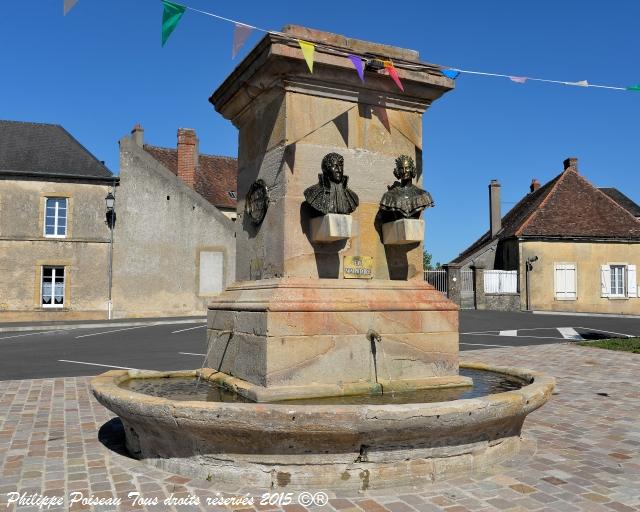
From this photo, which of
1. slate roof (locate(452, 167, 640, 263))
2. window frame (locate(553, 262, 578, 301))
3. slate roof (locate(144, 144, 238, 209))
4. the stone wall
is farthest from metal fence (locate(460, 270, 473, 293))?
slate roof (locate(144, 144, 238, 209))

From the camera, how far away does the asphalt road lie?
984 centimetres

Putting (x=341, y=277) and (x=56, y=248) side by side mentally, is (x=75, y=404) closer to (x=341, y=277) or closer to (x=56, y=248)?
(x=341, y=277)

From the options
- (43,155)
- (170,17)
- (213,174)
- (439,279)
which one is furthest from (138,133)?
(170,17)

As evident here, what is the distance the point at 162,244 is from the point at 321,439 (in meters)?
20.6

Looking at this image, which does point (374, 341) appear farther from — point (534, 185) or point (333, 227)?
point (534, 185)

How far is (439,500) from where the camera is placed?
342 centimetres

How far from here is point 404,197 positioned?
4.92m

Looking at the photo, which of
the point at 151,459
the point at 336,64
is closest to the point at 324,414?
the point at 151,459

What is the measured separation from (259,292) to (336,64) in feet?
6.64

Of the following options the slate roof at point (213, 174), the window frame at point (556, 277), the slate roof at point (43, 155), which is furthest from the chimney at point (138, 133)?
the window frame at point (556, 277)

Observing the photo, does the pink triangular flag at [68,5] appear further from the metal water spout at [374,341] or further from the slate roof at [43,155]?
the slate roof at [43,155]

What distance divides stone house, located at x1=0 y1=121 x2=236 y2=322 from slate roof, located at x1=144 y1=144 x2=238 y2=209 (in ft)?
21.7

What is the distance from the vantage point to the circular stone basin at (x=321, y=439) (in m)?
3.44

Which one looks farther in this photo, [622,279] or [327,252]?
[622,279]
